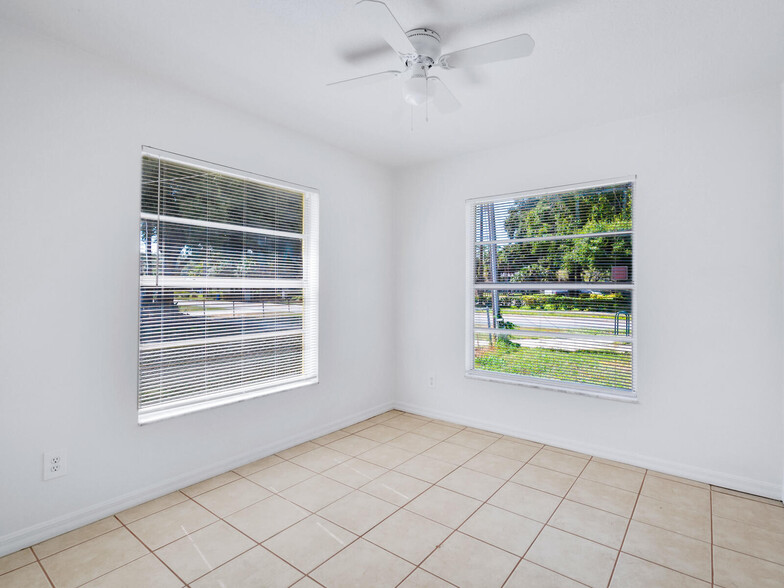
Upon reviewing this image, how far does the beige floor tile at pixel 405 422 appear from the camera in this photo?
3.88 m

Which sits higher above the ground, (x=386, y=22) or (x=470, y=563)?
(x=386, y=22)

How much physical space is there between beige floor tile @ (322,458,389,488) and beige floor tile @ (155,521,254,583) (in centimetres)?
78

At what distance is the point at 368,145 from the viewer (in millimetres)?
3734

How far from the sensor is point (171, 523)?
227 centimetres

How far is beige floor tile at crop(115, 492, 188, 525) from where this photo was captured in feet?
7.66
